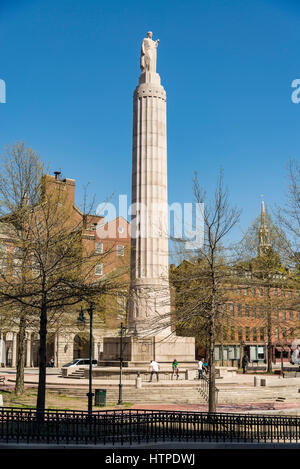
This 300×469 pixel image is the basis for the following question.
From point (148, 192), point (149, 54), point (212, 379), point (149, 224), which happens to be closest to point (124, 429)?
point (212, 379)

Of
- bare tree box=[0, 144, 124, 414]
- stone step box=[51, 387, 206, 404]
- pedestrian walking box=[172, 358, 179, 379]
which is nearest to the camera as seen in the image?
bare tree box=[0, 144, 124, 414]

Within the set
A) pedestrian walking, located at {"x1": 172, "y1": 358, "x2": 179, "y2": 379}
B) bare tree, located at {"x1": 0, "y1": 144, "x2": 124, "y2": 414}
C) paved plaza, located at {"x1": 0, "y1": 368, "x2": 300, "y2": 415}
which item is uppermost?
bare tree, located at {"x1": 0, "y1": 144, "x2": 124, "y2": 414}

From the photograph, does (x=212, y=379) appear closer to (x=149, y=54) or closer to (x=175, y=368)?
(x=175, y=368)

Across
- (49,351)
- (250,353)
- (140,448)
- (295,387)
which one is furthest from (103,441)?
(250,353)

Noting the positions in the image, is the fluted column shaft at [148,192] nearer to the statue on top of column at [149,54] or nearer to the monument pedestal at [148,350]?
the statue on top of column at [149,54]

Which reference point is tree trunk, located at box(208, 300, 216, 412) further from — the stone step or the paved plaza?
the stone step

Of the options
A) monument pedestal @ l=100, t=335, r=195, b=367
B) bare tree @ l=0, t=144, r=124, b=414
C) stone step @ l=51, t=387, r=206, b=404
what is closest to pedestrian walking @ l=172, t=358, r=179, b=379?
monument pedestal @ l=100, t=335, r=195, b=367

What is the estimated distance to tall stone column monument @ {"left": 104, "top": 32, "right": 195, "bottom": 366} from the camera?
35625 millimetres

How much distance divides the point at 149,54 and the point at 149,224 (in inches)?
481

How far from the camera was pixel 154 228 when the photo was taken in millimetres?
36812

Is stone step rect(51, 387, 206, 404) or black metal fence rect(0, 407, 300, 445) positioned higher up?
black metal fence rect(0, 407, 300, 445)
